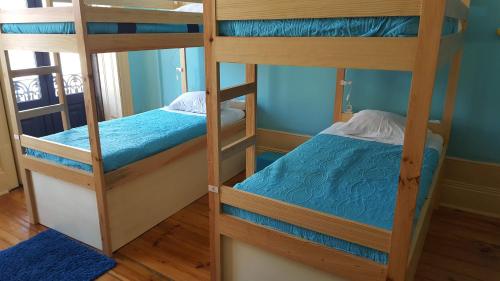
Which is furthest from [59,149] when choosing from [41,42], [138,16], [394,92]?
[394,92]

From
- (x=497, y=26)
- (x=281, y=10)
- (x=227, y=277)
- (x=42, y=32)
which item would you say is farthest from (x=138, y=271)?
(x=497, y=26)

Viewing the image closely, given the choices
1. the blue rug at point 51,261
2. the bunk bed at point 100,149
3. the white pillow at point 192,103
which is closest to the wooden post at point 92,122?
the bunk bed at point 100,149

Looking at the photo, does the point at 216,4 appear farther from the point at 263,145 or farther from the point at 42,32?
the point at 263,145

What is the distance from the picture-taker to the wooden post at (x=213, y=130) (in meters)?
1.49

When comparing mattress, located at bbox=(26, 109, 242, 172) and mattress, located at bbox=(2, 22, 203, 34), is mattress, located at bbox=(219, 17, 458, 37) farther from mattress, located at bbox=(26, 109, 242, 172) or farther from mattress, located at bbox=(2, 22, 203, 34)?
mattress, located at bbox=(26, 109, 242, 172)

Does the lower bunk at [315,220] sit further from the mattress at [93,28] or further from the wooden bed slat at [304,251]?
the mattress at [93,28]

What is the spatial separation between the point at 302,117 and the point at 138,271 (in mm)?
1996

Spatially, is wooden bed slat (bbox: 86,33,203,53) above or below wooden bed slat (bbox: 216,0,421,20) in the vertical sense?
below

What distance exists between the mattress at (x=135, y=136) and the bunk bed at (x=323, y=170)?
2.79ft

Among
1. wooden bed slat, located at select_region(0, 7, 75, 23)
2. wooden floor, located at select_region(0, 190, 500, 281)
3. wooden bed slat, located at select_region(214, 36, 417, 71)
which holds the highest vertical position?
wooden bed slat, located at select_region(0, 7, 75, 23)

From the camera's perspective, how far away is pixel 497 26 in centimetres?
254

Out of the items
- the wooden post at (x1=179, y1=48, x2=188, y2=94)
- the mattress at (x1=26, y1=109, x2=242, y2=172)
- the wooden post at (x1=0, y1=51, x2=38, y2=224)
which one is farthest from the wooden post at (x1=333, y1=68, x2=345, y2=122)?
the wooden post at (x1=0, y1=51, x2=38, y2=224)

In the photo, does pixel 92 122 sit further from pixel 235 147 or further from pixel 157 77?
pixel 157 77

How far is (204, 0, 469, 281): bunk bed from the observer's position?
1124mm
